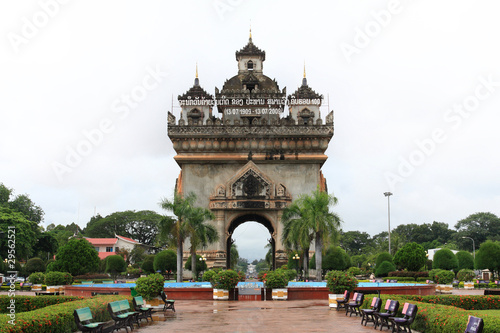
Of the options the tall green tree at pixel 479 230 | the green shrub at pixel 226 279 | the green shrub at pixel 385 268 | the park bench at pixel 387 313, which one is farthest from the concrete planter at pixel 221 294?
the tall green tree at pixel 479 230

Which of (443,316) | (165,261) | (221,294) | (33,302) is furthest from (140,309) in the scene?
(165,261)

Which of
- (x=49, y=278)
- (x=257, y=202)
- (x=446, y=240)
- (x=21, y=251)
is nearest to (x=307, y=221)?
(x=257, y=202)

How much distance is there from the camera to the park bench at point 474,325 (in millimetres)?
11312

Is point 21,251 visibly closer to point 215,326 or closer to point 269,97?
point 269,97

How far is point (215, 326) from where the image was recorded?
16.8 m

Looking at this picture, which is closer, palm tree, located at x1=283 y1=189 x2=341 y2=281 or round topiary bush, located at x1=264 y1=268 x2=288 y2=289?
round topiary bush, located at x1=264 y1=268 x2=288 y2=289

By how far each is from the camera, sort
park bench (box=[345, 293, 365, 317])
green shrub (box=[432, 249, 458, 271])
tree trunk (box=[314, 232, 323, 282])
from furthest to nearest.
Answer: green shrub (box=[432, 249, 458, 271]) → tree trunk (box=[314, 232, 323, 282]) → park bench (box=[345, 293, 365, 317])

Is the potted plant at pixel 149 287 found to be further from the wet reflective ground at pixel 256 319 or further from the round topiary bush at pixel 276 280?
the round topiary bush at pixel 276 280

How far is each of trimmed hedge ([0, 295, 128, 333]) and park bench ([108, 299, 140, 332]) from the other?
0.47 meters

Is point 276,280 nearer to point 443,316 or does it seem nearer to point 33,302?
point 33,302

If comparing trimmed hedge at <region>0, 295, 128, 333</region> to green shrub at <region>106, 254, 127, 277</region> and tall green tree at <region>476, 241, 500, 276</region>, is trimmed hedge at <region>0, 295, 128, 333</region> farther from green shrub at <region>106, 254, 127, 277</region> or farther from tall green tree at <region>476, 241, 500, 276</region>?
green shrub at <region>106, 254, 127, 277</region>

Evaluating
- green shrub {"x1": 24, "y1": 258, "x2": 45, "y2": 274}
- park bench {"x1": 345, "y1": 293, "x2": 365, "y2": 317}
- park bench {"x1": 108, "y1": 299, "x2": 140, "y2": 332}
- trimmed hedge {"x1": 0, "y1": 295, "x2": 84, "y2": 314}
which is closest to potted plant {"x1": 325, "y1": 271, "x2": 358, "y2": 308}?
park bench {"x1": 345, "y1": 293, "x2": 365, "y2": 317}

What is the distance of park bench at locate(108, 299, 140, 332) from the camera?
52.0ft

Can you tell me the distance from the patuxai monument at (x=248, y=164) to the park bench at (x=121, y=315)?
29.3 metres
